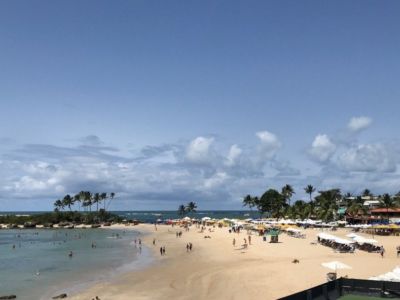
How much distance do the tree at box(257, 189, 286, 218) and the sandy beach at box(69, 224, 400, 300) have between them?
84.2 meters

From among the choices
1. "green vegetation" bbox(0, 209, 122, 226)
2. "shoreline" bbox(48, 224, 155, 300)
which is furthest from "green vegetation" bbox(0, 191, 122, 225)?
"shoreline" bbox(48, 224, 155, 300)

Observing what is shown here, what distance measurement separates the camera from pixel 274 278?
32.1m

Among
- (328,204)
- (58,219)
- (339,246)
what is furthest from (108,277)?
(58,219)

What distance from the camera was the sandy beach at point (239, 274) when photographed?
95.8 feet

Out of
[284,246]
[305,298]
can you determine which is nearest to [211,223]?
[284,246]

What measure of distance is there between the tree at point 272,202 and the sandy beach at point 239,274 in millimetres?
84222

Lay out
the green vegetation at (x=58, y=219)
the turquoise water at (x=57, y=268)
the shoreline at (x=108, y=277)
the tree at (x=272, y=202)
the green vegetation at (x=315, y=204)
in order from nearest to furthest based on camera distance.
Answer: the shoreline at (x=108, y=277) < the turquoise water at (x=57, y=268) < the green vegetation at (x=315, y=204) < the tree at (x=272, y=202) < the green vegetation at (x=58, y=219)

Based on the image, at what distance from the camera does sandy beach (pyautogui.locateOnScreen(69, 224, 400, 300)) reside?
29188mm

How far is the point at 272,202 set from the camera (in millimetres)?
139125

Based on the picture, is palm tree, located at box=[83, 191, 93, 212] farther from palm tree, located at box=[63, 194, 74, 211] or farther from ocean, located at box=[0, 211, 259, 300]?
ocean, located at box=[0, 211, 259, 300]

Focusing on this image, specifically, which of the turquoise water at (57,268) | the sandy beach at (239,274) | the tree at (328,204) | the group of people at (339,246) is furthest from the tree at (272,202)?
the sandy beach at (239,274)

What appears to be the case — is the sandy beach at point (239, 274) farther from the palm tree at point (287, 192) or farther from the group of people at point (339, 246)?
the palm tree at point (287, 192)

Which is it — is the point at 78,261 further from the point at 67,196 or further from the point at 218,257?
the point at 67,196

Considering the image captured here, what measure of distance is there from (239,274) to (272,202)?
105697mm
